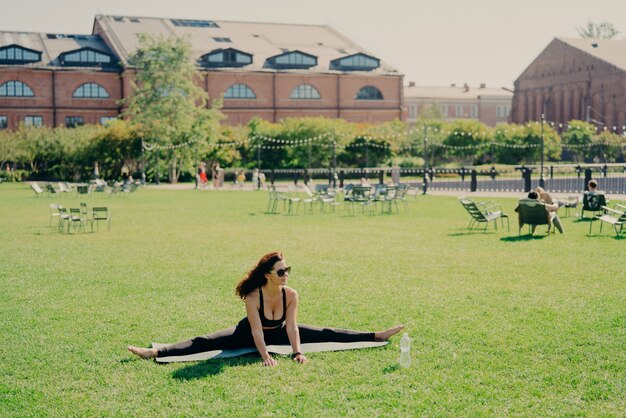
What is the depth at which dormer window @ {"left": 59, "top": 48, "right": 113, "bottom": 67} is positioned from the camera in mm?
60750

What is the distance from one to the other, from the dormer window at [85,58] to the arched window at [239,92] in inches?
364

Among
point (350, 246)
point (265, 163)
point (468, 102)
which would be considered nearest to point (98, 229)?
point (350, 246)

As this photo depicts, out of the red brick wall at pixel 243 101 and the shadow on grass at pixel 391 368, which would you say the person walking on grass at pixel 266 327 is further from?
the red brick wall at pixel 243 101

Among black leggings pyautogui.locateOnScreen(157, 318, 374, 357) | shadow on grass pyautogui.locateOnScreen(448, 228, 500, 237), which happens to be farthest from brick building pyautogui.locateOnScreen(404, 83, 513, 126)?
black leggings pyautogui.locateOnScreen(157, 318, 374, 357)

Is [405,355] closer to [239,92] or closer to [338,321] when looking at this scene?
[338,321]

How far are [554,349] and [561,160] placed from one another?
6022cm

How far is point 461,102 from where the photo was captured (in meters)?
98.2

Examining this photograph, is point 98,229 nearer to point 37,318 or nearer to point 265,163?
point 37,318

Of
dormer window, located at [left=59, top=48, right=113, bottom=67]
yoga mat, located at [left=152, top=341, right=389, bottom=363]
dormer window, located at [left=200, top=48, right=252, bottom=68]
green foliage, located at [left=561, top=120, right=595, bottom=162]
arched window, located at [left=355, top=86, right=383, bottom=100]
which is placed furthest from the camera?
arched window, located at [left=355, top=86, right=383, bottom=100]

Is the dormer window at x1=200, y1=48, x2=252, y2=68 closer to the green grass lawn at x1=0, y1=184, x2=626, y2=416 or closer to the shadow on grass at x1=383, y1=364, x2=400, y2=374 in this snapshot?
the green grass lawn at x1=0, y1=184, x2=626, y2=416

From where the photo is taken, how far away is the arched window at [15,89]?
59.2 m

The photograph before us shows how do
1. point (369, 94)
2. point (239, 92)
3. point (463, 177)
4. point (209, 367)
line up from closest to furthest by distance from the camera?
point (209, 367), point (463, 177), point (239, 92), point (369, 94)

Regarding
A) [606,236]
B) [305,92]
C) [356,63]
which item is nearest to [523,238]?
[606,236]

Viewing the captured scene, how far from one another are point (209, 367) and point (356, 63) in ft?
204
